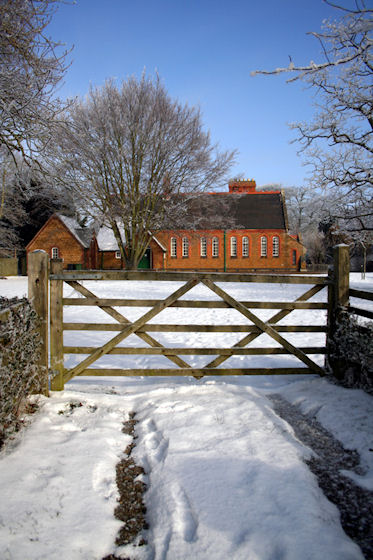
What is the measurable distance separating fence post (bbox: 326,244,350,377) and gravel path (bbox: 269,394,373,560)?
1.22 metres

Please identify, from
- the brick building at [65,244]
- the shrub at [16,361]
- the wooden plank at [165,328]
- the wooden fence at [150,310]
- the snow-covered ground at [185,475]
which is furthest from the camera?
the brick building at [65,244]

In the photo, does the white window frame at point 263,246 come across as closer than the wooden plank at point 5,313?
No

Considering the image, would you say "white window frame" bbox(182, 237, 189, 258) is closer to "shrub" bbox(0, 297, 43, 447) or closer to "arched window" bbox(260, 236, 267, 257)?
"arched window" bbox(260, 236, 267, 257)

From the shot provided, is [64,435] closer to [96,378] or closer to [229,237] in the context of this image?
[96,378]

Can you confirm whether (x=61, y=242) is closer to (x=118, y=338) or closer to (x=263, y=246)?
(x=263, y=246)

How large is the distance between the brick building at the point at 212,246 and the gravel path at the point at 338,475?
36695mm

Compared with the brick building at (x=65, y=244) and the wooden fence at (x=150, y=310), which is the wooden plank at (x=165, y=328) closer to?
the wooden fence at (x=150, y=310)

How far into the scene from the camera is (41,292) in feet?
14.5

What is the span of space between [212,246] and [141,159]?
19.6 meters

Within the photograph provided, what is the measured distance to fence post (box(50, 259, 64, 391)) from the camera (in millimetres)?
4574

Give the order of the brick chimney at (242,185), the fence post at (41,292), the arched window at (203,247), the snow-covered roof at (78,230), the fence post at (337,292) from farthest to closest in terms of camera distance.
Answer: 1. the brick chimney at (242,185)
2. the arched window at (203,247)
3. the snow-covered roof at (78,230)
4. the fence post at (337,292)
5. the fence post at (41,292)

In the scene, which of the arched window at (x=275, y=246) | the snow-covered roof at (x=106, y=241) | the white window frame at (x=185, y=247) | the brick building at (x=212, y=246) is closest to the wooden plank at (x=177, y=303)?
the snow-covered roof at (x=106, y=241)

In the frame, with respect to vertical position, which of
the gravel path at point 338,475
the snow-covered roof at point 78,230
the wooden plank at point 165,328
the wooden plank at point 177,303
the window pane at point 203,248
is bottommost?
the gravel path at point 338,475

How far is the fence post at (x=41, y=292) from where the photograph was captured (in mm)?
4355
